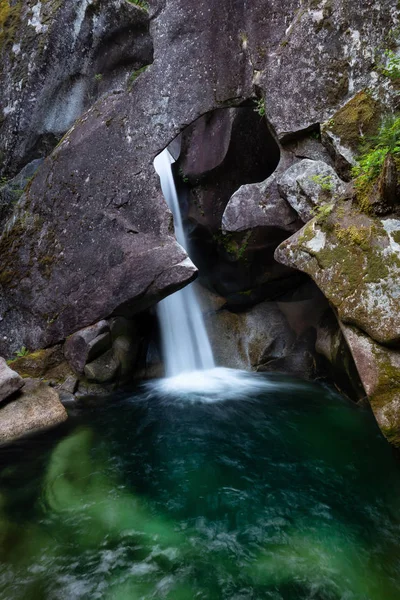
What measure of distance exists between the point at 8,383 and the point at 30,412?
0.61 m

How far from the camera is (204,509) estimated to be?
3957 mm

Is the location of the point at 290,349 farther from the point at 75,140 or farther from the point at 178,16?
the point at 178,16

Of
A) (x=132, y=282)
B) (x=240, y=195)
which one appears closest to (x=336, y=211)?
(x=240, y=195)

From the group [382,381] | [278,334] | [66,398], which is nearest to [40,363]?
[66,398]

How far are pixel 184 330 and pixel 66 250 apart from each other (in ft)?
12.0

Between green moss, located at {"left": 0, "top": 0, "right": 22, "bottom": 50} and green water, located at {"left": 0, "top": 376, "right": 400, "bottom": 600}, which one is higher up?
green moss, located at {"left": 0, "top": 0, "right": 22, "bottom": 50}

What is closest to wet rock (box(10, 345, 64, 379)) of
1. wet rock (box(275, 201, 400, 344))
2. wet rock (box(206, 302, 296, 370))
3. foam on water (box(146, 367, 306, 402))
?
foam on water (box(146, 367, 306, 402))

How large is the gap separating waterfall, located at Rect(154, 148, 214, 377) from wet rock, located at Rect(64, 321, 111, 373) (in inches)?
95.3

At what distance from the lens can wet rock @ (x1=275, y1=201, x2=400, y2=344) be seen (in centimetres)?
422

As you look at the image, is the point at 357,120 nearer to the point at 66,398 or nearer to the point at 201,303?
the point at 201,303

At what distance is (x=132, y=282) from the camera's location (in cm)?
730

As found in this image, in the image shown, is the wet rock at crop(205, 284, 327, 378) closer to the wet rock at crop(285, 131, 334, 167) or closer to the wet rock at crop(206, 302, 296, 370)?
the wet rock at crop(206, 302, 296, 370)

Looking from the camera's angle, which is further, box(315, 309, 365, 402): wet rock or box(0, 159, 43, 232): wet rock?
box(0, 159, 43, 232): wet rock

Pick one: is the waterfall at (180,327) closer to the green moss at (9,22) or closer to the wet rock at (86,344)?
the wet rock at (86,344)
